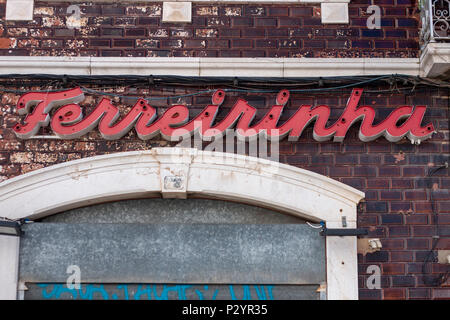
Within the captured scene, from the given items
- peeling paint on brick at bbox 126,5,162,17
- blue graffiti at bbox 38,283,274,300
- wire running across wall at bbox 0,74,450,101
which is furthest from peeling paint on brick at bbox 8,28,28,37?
blue graffiti at bbox 38,283,274,300

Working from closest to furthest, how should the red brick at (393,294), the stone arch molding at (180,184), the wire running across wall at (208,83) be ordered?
the red brick at (393,294) → the stone arch molding at (180,184) → the wire running across wall at (208,83)

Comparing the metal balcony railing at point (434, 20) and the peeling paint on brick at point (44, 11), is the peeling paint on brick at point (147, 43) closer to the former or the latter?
the peeling paint on brick at point (44, 11)

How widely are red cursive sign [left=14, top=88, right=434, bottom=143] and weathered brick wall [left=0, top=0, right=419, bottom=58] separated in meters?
0.74

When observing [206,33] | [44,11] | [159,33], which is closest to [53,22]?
[44,11]

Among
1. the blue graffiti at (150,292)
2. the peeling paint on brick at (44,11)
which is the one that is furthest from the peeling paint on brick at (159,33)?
the blue graffiti at (150,292)

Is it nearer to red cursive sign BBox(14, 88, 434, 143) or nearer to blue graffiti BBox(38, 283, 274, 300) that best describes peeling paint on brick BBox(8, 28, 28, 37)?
red cursive sign BBox(14, 88, 434, 143)

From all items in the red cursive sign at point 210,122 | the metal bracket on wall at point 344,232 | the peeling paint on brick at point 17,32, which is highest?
the peeling paint on brick at point 17,32

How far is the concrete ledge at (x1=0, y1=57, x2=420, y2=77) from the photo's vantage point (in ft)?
26.6

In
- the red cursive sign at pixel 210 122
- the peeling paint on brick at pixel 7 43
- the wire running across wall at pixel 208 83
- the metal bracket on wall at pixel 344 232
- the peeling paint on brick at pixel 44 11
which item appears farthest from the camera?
the peeling paint on brick at pixel 44 11

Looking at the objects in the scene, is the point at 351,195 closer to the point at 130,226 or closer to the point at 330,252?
the point at 330,252

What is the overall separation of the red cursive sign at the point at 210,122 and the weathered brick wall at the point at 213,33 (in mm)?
735

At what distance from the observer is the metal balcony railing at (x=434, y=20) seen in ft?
25.8

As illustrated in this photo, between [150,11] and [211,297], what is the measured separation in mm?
3619

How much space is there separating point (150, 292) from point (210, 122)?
210 cm
